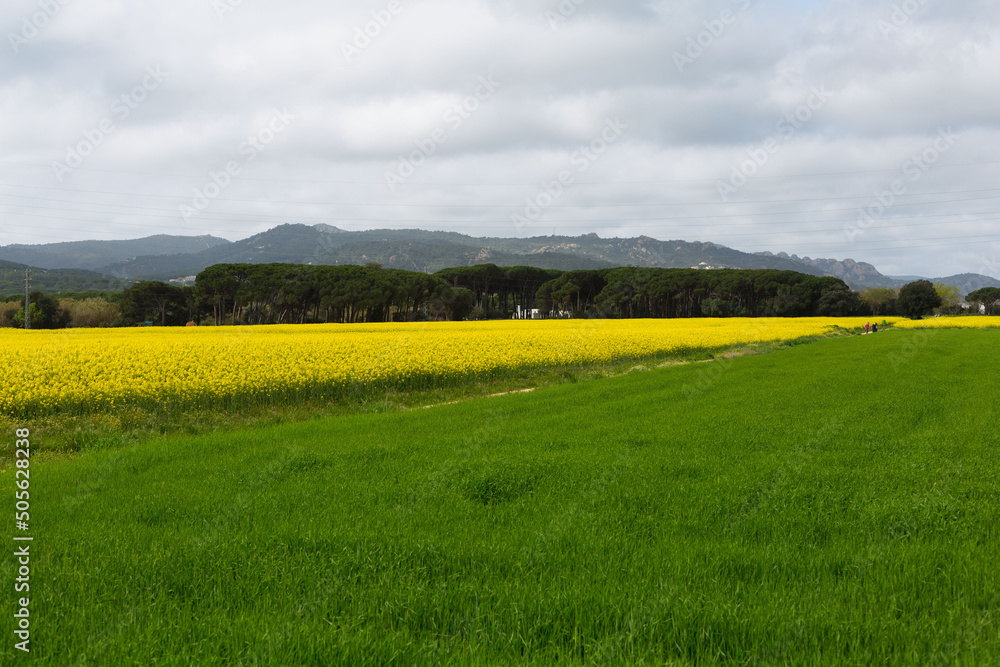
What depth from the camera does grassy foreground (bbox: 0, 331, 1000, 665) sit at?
3453mm

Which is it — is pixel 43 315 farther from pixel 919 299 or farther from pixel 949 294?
pixel 949 294

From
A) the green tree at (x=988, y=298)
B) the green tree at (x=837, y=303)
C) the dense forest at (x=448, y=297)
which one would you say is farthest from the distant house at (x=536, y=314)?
the green tree at (x=988, y=298)

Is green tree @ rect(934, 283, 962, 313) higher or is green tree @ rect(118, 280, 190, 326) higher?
green tree @ rect(934, 283, 962, 313)

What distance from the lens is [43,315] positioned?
74.0m

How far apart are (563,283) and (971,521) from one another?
12494 cm

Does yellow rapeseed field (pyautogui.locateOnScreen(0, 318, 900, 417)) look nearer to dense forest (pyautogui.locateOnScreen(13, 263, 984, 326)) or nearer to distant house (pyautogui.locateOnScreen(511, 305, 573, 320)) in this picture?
dense forest (pyautogui.locateOnScreen(13, 263, 984, 326))

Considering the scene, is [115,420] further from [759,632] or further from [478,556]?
[759,632]

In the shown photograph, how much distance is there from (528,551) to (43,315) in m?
94.5

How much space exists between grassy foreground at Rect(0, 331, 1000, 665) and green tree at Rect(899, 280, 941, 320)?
116 m

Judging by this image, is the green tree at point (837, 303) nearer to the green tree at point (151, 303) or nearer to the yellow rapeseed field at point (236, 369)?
the yellow rapeseed field at point (236, 369)

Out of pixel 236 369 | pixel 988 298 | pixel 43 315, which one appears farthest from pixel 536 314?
pixel 236 369

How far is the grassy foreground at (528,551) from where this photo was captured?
11.3 ft

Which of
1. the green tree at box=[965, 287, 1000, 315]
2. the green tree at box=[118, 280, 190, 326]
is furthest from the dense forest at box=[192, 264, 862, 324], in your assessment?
the green tree at box=[965, 287, 1000, 315]

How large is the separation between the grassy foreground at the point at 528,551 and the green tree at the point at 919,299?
116 meters
